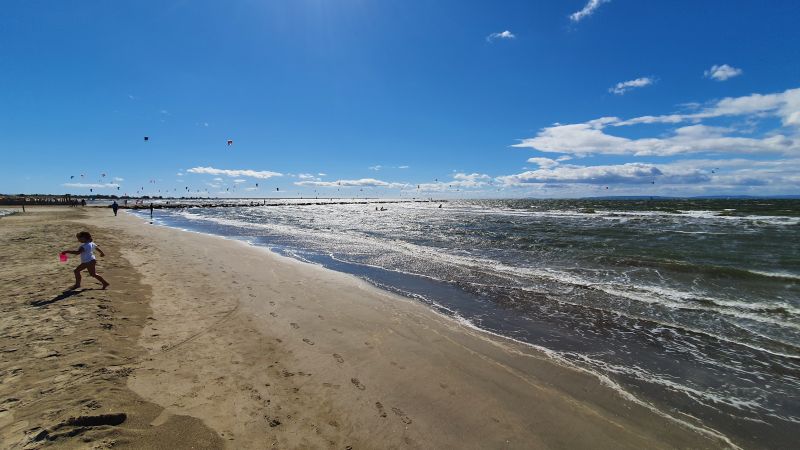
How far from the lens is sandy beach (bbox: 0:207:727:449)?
15.4 feet

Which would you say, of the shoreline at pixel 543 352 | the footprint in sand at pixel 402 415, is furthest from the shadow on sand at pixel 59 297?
the footprint in sand at pixel 402 415

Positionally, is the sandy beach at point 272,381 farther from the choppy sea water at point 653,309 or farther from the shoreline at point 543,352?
the choppy sea water at point 653,309

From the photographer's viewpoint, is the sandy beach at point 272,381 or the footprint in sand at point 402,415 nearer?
the sandy beach at point 272,381

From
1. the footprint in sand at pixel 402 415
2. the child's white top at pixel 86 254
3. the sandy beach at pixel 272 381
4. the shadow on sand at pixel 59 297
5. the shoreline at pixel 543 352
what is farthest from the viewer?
the child's white top at pixel 86 254

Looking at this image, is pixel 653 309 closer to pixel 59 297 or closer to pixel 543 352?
pixel 543 352

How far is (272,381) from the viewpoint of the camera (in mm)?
6270

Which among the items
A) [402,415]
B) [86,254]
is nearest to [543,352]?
[402,415]

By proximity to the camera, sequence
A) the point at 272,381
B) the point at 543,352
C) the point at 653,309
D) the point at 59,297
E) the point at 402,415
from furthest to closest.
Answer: the point at 653,309, the point at 59,297, the point at 543,352, the point at 272,381, the point at 402,415

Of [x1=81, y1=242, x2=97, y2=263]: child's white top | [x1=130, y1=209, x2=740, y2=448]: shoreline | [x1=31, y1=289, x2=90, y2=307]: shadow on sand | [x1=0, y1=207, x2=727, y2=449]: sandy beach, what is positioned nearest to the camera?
[x1=0, y1=207, x2=727, y2=449]: sandy beach

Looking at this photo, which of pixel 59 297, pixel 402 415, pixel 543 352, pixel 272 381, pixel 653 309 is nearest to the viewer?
pixel 402 415

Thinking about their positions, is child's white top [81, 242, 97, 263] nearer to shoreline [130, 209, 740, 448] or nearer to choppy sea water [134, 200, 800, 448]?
shoreline [130, 209, 740, 448]

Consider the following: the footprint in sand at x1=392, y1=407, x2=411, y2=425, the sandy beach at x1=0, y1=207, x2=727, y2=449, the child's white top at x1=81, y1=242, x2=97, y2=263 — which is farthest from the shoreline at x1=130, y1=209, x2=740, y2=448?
the child's white top at x1=81, y1=242, x2=97, y2=263

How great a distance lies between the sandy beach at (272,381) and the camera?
471 centimetres

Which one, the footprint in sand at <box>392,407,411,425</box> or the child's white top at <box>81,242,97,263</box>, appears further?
the child's white top at <box>81,242,97,263</box>
